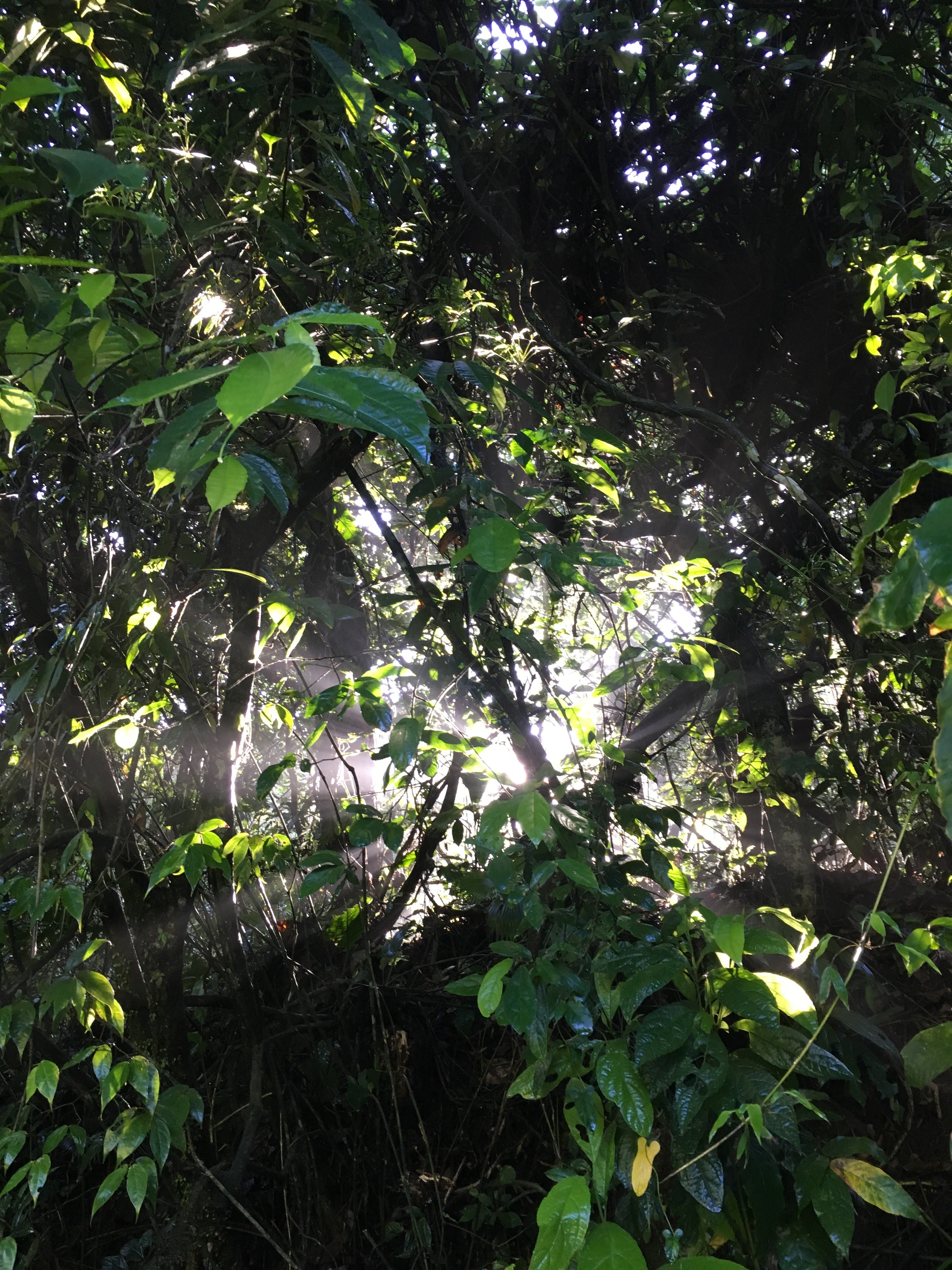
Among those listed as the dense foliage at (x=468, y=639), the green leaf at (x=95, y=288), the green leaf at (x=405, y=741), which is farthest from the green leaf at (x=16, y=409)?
the green leaf at (x=405, y=741)

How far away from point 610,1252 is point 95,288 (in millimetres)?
1129

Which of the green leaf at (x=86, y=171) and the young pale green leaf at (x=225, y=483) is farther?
the green leaf at (x=86, y=171)

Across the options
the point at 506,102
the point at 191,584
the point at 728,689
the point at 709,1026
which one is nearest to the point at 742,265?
the point at 506,102

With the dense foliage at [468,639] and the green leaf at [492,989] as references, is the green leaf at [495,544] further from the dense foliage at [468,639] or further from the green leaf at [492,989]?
the green leaf at [492,989]

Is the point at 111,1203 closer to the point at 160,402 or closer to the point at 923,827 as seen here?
the point at 160,402

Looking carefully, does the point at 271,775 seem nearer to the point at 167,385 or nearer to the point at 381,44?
the point at 167,385

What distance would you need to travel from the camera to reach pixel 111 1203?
65.7 inches

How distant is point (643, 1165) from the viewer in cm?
96

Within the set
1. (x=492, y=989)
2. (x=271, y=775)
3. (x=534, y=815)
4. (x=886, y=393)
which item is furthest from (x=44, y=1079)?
(x=886, y=393)

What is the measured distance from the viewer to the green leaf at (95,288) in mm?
743

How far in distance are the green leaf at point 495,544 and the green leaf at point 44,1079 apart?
100 centimetres

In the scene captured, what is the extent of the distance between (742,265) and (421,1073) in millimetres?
2666

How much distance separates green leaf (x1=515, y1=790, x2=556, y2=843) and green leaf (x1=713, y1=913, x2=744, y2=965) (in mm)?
242

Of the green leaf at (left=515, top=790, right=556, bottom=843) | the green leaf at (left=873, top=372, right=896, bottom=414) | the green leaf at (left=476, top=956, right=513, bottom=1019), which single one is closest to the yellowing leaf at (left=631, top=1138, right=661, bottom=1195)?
the green leaf at (left=476, top=956, right=513, bottom=1019)
